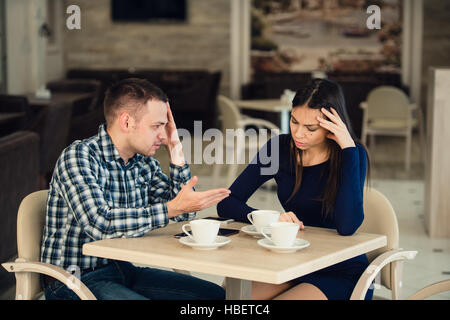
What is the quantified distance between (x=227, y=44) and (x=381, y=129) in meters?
3.89

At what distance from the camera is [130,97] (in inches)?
90.0

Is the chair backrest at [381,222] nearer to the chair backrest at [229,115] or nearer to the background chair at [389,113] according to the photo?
the chair backrest at [229,115]

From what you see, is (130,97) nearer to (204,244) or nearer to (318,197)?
(204,244)

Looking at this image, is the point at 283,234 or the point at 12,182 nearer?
the point at 283,234

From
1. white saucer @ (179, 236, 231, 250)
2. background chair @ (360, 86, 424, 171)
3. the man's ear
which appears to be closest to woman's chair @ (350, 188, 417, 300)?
white saucer @ (179, 236, 231, 250)

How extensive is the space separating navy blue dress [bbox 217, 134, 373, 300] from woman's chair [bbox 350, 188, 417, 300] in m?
0.08

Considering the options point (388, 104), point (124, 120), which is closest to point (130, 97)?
point (124, 120)

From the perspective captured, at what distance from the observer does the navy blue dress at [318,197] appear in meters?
2.32

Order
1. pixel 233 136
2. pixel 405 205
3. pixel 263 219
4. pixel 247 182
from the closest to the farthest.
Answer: pixel 263 219
pixel 247 182
pixel 405 205
pixel 233 136

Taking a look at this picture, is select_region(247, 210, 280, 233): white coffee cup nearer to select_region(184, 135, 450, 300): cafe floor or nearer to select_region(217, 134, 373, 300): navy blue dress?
select_region(217, 134, 373, 300): navy blue dress

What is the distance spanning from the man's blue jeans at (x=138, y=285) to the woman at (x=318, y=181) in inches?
7.3

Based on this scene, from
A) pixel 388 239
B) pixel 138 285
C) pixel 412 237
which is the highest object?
pixel 388 239

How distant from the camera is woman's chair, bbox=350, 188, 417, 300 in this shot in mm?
2331

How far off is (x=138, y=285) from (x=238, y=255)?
0.52 m
